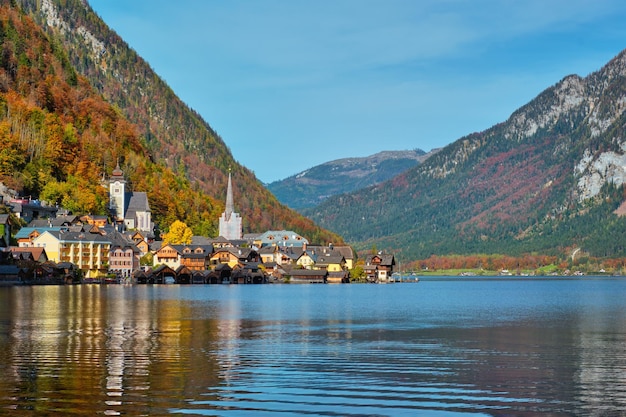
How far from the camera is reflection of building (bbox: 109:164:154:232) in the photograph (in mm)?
188000

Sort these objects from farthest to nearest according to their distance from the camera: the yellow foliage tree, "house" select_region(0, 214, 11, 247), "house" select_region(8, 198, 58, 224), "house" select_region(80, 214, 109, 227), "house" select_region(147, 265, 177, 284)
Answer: the yellow foliage tree, "house" select_region(80, 214, 109, 227), "house" select_region(147, 265, 177, 284), "house" select_region(8, 198, 58, 224), "house" select_region(0, 214, 11, 247)

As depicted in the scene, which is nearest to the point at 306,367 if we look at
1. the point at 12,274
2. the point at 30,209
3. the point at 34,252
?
the point at 12,274

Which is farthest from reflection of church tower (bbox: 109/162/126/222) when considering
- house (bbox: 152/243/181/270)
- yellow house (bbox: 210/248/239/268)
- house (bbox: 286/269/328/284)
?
house (bbox: 286/269/328/284)

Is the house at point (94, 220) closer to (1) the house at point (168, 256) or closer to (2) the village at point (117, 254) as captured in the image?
(2) the village at point (117, 254)

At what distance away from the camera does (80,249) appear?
149m

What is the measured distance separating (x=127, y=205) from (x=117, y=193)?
339 centimetres

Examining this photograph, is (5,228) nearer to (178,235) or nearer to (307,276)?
(178,235)

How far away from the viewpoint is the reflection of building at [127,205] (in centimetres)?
18800

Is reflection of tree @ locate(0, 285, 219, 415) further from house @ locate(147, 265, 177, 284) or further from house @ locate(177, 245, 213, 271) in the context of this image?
house @ locate(177, 245, 213, 271)

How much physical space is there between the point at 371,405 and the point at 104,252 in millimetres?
134374

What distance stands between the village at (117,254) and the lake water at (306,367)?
79.9 meters

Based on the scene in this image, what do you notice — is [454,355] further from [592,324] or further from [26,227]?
[26,227]

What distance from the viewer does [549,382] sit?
30422 mm

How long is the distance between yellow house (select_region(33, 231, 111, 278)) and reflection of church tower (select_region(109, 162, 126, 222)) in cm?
3384
